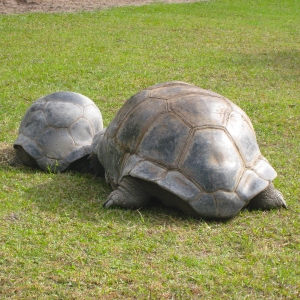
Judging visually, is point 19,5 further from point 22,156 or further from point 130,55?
point 22,156

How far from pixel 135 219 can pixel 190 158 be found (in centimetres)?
56

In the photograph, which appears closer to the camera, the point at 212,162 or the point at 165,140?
the point at 212,162

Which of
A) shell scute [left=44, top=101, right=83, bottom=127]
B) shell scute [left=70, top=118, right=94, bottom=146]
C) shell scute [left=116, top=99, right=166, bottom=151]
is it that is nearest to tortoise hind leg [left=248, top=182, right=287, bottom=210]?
shell scute [left=116, top=99, right=166, bottom=151]

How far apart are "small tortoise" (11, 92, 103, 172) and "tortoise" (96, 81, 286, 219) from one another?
752 millimetres

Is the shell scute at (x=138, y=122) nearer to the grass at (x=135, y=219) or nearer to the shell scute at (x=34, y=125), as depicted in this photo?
the grass at (x=135, y=219)

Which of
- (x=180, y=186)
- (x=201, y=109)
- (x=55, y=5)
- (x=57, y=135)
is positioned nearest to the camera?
(x=180, y=186)

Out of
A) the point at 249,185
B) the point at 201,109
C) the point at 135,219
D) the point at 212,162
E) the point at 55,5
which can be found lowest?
the point at 55,5

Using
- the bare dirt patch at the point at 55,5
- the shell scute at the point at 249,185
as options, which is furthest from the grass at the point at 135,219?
the bare dirt patch at the point at 55,5

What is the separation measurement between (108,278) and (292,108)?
15.0 feet

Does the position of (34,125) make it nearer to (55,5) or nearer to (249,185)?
(249,185)

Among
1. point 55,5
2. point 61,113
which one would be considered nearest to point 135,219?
point 61,113

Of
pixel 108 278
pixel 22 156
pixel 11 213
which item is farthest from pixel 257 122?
pixel 108 278

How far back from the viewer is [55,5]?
15.8 m

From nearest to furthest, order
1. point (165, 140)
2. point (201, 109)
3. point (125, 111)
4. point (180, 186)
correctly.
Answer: point (180, 186)
point (165, 140)
point (201, 109)
point (125, 111)
